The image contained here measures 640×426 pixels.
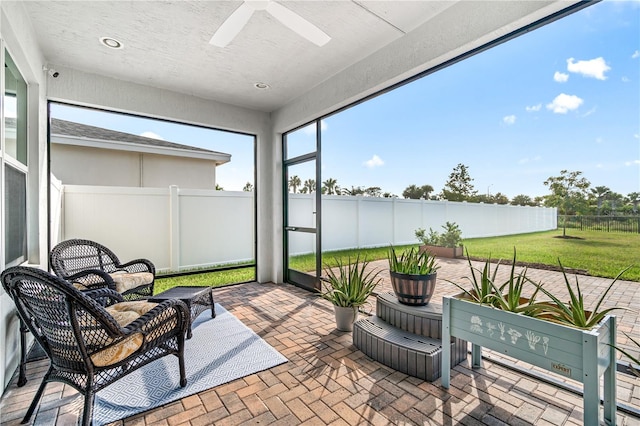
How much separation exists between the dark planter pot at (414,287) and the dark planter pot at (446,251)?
639 millimetres

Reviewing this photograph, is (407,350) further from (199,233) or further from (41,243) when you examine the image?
(199,233)

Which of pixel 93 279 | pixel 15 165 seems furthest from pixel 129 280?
pixel 15 165

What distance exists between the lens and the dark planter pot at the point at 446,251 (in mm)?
3254

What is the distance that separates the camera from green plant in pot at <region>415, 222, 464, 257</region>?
10.7 feet

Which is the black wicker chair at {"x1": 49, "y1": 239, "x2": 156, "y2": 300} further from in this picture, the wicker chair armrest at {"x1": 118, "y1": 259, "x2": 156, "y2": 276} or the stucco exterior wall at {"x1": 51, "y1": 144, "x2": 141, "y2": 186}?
the stucco exterior wall at {"x1": 51, "y1": 144, "x2": 141, "y2": 186}

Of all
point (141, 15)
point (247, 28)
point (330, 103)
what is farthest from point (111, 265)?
point (330, 103)

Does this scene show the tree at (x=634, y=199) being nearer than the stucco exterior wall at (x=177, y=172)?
Yes

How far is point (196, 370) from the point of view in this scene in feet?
8.00

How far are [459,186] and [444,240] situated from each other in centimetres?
68

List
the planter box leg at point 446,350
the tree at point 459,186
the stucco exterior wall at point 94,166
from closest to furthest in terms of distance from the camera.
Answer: the planter box leg at point 446,350 < the tree at point 459,186 < the stucco exterior wall at point 94,166

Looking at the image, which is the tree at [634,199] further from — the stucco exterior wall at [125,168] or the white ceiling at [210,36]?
the stucco exterior wall at [125,168]

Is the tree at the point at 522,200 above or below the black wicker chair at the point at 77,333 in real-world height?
above

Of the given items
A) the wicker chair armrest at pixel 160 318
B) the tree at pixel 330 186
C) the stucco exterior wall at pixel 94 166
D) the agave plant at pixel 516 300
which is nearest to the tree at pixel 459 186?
the agave plant at pixel 516 300

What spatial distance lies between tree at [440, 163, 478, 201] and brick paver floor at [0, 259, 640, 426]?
0.95 metres
